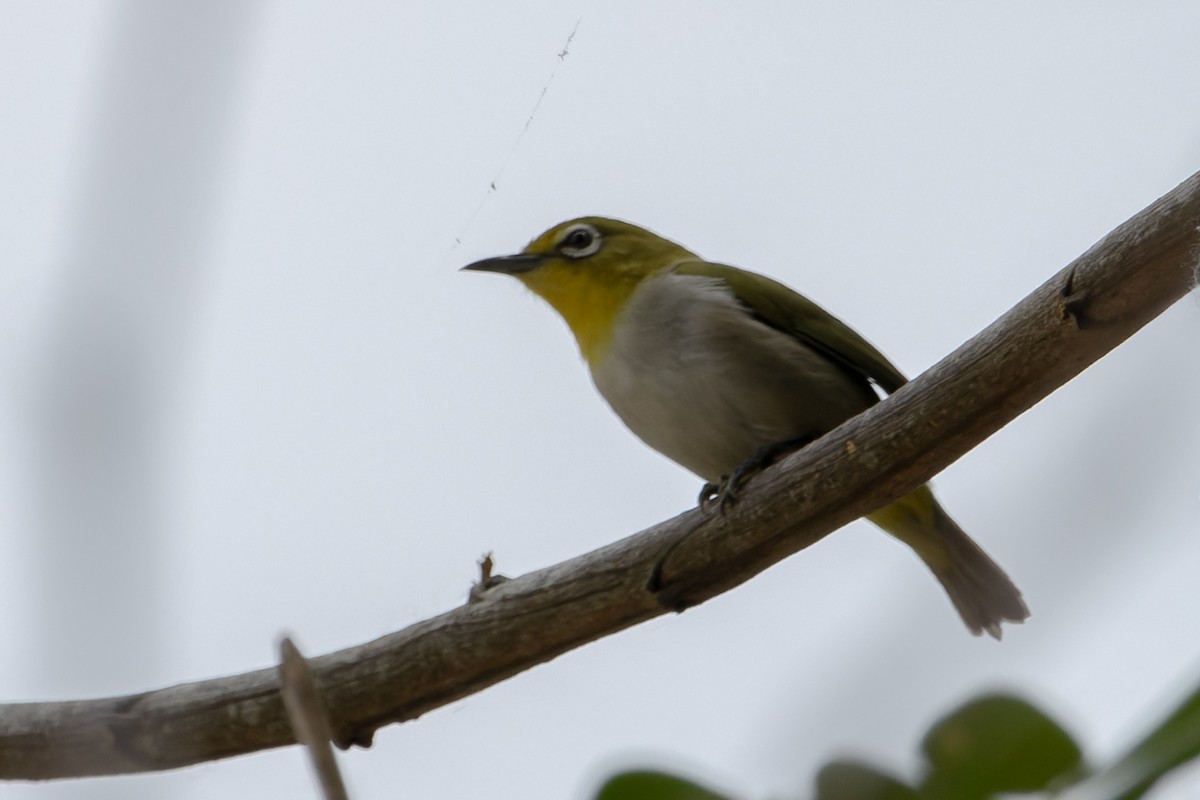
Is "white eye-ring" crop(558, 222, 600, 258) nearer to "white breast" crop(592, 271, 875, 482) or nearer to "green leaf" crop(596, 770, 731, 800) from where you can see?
"white breast" crop(592, 271, 875, 482)

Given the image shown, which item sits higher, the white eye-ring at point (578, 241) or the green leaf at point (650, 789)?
the white eye-ring at point (578, 241)

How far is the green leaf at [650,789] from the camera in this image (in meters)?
1.40

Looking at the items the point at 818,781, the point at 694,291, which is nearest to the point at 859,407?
the point at 694,291

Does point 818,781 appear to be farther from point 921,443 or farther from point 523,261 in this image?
point 523,261

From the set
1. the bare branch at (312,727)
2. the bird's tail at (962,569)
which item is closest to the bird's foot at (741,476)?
the bird's tail at (962,569)

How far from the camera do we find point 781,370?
448cm

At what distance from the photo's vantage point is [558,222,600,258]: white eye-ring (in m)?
5.58

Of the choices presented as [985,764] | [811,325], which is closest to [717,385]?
[811,325]

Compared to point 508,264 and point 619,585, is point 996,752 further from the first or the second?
point 508,264

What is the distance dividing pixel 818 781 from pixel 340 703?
259 centimetres

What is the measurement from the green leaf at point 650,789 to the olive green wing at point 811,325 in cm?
332

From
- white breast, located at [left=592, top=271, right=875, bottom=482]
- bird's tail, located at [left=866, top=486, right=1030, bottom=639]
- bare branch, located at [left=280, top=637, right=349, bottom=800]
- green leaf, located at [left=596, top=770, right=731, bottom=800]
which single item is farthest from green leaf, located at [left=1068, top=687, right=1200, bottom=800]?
bird's tail, located at [left=866, top=486, right=1030, bottom=639]

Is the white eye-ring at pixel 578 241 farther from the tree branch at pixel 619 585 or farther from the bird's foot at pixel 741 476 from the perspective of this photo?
the tree branch at pixel 619 585

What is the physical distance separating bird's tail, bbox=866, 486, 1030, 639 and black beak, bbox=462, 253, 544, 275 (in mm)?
1928
